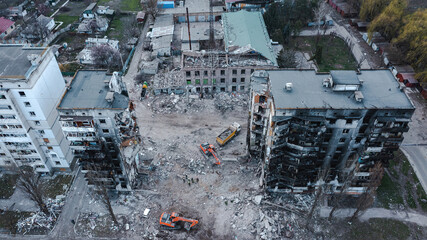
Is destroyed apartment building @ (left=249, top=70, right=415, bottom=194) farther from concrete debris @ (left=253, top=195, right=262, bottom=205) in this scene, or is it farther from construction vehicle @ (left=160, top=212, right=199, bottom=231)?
construction vehicle @ (left=160, top=212, right=199, bottom=231)

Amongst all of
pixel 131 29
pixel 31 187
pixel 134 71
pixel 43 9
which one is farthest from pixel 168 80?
pixel 43 9

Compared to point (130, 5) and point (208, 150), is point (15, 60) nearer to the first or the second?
point (208, 150)

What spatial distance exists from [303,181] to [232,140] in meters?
19.9

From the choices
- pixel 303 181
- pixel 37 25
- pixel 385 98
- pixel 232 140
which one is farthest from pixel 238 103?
pixel 37 25

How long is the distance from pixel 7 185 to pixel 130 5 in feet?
312

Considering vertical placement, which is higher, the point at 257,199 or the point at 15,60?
the point at 15,60

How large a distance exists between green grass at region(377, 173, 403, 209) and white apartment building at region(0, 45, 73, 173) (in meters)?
63.9

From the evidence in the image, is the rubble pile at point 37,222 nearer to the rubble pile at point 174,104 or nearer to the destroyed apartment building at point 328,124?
the rubble pile at point 174,104

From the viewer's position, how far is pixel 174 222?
5469 cm

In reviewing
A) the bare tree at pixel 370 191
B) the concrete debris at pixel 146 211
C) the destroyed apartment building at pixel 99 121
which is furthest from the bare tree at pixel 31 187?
the bare tree at pixel 370 191

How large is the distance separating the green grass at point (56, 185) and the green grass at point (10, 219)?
207 inches

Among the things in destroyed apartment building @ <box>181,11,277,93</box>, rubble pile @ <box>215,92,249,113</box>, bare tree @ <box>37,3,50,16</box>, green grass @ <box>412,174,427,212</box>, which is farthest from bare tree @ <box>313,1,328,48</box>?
bare tree @ <box>37,3,50,16</box>

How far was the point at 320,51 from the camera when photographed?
9162cm

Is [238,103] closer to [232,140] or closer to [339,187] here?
[232,140]
